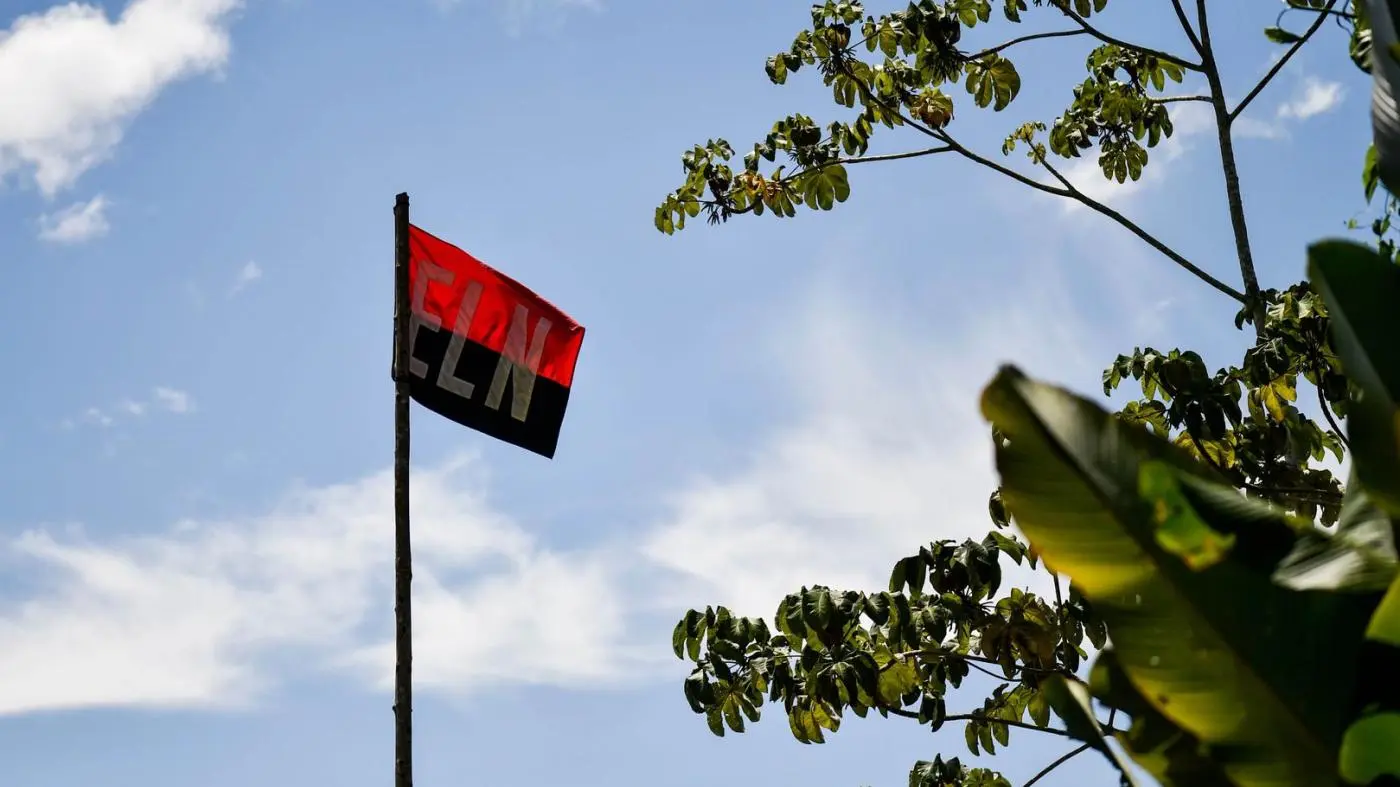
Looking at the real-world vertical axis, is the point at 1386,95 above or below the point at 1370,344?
above

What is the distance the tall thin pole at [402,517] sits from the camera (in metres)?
5.52

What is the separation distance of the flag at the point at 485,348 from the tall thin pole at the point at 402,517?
0.26 feet

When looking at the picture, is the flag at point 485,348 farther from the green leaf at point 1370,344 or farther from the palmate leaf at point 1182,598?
the green leaf at point 1370,344

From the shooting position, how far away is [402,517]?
592 cm

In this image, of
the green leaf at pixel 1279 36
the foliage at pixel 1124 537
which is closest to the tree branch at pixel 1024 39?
the foliage at pixel 1124 537

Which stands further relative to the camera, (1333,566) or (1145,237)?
(1145,237)

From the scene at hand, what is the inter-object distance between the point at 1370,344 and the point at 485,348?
245 inches

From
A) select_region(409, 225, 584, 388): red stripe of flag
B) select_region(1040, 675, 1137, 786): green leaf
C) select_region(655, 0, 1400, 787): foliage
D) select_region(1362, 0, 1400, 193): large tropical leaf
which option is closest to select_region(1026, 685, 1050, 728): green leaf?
select_region(655, 0, 1400, 787): foliage

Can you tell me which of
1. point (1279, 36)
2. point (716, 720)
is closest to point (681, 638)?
point (716, 720)

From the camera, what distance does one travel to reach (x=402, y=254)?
680cm

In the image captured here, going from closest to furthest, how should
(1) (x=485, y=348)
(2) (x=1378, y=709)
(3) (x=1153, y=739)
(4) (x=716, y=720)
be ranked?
1. (2) (x=1378, y=709)
2. (3) (x=1153, y=739)
3. (4) (x=716, y=720)
4. (1) (x=485, y=348)

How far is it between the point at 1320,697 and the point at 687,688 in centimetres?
441

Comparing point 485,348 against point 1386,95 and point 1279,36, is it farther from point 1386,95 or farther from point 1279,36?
point 1386,95

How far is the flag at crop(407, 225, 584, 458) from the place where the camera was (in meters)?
6.77
